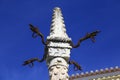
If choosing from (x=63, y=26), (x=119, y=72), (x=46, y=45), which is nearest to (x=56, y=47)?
(x=46, y=45)

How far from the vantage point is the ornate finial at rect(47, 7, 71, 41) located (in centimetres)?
901

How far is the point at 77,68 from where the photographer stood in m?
9.12

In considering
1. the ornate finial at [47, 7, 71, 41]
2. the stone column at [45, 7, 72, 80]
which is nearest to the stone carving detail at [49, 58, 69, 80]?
the stone column at [45, 7, 72, 80]

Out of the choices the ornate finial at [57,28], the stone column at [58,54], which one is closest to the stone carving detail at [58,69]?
the stone column at [58,54]

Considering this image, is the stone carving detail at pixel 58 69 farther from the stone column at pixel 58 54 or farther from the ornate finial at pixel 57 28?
the ornate finial at pixel 57 28

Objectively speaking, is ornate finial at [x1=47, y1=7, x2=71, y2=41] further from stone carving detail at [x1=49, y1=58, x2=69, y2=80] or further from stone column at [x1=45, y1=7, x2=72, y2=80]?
stone carving detail at [x1=49, y1=58, x2=69, y2=80]

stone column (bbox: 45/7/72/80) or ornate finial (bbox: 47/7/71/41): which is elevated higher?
ornate finial (bbox: 47/7/71/41)

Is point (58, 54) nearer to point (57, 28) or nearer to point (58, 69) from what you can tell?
point (58, 69)

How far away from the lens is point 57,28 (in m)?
9.40

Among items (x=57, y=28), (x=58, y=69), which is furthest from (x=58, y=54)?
(x=57, y=28)

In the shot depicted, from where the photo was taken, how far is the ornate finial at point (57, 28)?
9.01 metres

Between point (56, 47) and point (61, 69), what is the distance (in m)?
0.53

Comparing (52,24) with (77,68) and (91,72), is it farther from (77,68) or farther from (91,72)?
(91,72)

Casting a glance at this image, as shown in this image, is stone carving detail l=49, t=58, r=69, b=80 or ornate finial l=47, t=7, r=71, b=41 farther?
ornate finial l=47, t=7, r=71, b=41
